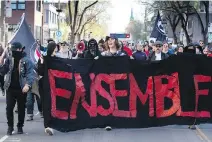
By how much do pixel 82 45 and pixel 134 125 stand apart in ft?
21.5

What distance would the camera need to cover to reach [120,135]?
930 centimetres

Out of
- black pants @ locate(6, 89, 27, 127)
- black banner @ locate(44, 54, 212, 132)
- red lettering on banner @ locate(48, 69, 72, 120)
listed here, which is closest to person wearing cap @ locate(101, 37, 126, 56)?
black banner @ locate(44, 54, 212, 132)

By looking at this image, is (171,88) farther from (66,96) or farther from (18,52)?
(18,52)

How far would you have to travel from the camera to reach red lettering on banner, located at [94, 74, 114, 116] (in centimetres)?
945

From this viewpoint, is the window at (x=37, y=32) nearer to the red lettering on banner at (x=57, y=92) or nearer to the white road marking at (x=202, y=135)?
the white road marking at (x=202, y=135)

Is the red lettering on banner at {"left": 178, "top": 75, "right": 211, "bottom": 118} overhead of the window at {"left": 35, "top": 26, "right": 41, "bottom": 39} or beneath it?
beneath

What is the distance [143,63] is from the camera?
31.7 ft

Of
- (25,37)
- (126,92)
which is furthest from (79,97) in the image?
(25,37)

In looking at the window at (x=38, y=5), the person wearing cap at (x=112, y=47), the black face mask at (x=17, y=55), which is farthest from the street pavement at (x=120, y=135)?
the window at (x=38, y=5)

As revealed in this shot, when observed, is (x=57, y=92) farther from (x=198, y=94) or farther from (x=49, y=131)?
(x=198, y=94)

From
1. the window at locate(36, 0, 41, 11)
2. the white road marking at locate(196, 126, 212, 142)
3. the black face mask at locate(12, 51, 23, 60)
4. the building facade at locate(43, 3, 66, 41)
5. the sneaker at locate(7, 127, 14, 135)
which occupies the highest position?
the window at locate(36, 0, 41, 11)

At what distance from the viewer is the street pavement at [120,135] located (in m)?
8.88

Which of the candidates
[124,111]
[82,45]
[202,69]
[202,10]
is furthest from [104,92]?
[202,10]

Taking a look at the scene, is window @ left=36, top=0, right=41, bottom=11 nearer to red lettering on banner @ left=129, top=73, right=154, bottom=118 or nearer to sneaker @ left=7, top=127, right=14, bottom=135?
red lettering on banner @ left=129, top=73, right=154, bottom=118
